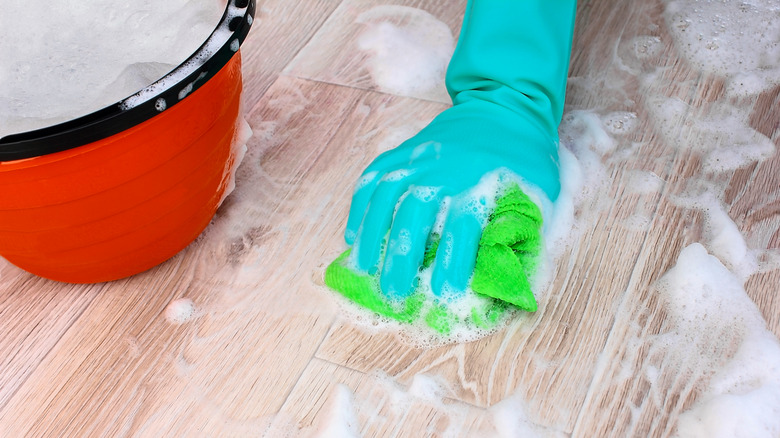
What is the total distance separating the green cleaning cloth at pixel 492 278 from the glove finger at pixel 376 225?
19mm

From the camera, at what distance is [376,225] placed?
884 millimetres

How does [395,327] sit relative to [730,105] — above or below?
below

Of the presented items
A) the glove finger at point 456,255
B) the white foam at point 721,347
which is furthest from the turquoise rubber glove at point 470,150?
the white foam at point 721,347

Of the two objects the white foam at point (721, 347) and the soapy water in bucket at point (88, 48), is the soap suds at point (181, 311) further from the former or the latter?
the white foam at point (721, 347)

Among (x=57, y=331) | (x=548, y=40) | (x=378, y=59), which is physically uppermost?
(x=548, y=40)

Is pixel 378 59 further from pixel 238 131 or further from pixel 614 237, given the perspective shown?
pixel 614 237

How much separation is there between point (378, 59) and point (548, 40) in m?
0.32

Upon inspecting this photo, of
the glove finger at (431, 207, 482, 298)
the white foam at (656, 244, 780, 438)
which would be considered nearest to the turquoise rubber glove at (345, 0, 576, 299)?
the glove finger at (431, 207, 482, 298)

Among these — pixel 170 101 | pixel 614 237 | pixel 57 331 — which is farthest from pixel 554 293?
pixel 57 331

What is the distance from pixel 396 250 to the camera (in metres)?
0.86

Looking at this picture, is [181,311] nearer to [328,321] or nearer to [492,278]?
[328,321]

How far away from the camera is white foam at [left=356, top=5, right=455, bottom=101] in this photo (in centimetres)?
120

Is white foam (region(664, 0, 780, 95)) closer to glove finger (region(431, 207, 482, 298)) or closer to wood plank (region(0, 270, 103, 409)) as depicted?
glove finger (region(431, 207, 482, 298))

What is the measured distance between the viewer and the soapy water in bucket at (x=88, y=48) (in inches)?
30.8
